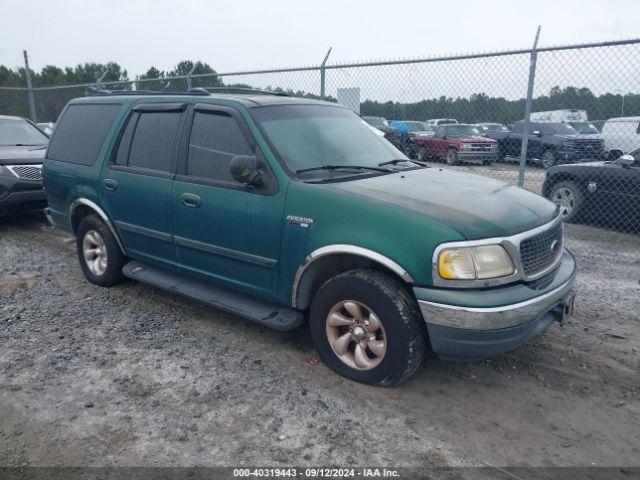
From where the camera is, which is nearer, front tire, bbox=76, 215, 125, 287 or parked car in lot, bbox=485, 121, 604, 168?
front tire, bbox=76, 215, 125, 287

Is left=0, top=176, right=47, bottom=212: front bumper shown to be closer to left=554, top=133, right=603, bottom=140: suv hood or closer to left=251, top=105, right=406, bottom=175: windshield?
left=251, top=105, right=406, bottom=175: windshield

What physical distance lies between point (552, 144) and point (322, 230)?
15780 mm

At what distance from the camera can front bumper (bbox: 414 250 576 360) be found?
310 cm

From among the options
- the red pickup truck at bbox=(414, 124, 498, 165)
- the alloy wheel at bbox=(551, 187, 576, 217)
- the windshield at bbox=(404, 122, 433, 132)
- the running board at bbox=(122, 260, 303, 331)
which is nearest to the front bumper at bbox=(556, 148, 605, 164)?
the red pickup truck at bbox=(414, 124, 498, 165)

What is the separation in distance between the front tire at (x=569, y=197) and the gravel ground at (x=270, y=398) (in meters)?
3.98

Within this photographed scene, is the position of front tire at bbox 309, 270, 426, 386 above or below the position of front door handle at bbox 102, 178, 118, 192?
below

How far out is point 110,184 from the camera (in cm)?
495

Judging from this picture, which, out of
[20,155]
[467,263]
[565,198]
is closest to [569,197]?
[565,198]

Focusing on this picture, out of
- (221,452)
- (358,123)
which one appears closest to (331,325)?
(221,452)

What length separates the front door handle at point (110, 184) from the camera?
4.91 m

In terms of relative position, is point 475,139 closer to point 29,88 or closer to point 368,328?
point 29,88

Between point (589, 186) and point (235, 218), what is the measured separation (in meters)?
6.56

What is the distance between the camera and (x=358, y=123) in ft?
15.8

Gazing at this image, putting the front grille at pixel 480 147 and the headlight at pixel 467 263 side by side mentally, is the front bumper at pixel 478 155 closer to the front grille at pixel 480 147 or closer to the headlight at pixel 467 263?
the front grille at pixel 480 147
